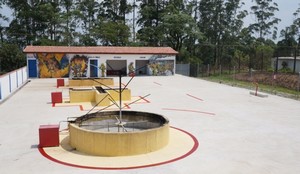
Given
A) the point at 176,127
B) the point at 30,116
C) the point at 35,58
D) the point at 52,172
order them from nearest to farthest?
1. the point at 52,172
2. the point at 176,127
3. the point at 30,116
4. the point at 35,58

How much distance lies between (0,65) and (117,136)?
38.4 meters

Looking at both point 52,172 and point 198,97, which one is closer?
point 52,172

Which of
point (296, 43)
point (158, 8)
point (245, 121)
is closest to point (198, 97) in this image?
point (245, 121)

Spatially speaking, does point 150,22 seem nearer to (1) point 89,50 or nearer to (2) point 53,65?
(1) point 89,50

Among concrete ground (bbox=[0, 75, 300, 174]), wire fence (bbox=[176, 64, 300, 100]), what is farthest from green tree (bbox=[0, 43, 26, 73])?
wire fence (bbox=[176, 64, 300, 100])

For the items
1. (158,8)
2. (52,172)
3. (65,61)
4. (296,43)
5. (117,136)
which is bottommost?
(52,172)

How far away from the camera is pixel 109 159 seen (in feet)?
30.5

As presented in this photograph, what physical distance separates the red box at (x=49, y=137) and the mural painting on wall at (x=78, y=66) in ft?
85.7

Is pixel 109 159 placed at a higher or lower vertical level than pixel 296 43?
lower

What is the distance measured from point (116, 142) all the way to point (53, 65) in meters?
28.1

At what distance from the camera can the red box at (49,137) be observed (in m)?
10.3

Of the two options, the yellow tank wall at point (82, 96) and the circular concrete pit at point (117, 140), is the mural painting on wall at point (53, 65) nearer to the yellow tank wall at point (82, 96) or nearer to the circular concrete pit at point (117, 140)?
the yellow tank wall at point (82, 96)

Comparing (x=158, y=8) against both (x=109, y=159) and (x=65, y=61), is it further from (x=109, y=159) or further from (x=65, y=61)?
(x=109, y=159)

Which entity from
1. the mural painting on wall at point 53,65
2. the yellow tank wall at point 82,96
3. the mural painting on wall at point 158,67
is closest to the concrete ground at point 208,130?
the yellow tank wall at point 82,96
